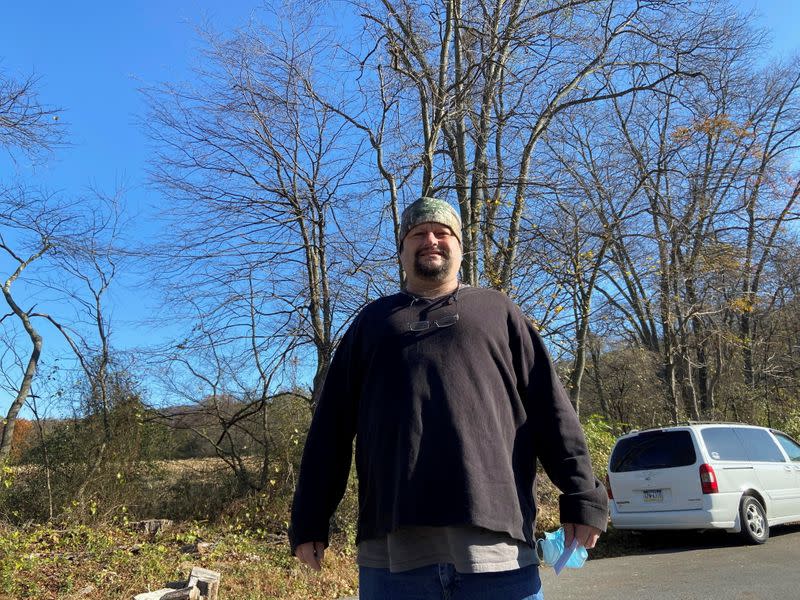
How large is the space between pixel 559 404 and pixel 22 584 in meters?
5.89

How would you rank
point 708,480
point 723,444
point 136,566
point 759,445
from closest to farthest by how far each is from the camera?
point 136,566 → point 708,480 → point 723,444 → point 759,445

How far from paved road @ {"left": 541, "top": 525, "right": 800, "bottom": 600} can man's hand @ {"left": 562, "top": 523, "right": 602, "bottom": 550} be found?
449 centimetres

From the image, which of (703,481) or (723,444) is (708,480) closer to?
(703,481)

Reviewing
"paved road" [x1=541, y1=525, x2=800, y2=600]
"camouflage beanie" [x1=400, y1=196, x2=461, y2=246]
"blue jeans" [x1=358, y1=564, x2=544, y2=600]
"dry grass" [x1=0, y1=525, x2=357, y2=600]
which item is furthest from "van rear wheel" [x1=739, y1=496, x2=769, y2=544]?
"camouflage beanie" [x1=400, y1=196, x2=461, y2=246]

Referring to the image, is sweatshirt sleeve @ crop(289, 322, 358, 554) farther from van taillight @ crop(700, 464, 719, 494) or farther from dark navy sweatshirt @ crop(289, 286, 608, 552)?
van taillight @ crop(700, 464, 719, 494)

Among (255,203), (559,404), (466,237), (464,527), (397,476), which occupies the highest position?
(255,203)

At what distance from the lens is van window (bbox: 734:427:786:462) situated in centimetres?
930

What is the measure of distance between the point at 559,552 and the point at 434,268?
1052 mm

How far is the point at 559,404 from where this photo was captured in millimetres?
2236

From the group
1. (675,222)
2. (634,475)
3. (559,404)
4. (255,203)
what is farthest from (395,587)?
(675,222)

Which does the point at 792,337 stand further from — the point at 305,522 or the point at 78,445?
the point at 305,522

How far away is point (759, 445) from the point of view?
31.1 feet

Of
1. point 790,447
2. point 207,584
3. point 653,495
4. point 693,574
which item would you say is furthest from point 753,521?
point 207,584

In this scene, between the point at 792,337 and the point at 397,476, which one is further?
the point at 792,337
